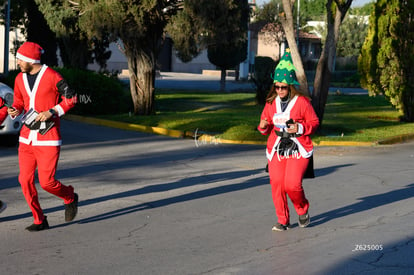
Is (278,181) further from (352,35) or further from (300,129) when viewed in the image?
(352,35)

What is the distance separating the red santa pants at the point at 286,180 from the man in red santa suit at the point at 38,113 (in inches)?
84.2

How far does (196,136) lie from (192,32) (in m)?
4.77

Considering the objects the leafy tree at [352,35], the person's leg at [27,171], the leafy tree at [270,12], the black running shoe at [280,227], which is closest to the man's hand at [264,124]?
the black running shoe at [280,227]

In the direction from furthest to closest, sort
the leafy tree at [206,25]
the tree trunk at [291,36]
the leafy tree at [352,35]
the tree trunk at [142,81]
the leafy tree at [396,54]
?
the leafy tree at [352,35]
the leafy tree at [396,54]
the tree trunk at [142,81]
the leafy tree at [206,25]
the tree trunk at [291,36]

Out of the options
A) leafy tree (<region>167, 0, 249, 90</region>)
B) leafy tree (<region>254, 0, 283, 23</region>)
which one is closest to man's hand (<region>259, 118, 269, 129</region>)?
leafy tree (<region>167, 0, 249, 90</region>)

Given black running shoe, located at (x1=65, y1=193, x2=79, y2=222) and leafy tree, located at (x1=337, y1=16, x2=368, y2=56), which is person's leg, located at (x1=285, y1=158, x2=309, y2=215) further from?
leafy tree, located at (x1=337, y1=16, x2=368, y2=56)

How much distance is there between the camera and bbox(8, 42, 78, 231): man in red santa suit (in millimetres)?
7844

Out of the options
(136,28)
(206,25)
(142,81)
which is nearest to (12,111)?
(136,28)

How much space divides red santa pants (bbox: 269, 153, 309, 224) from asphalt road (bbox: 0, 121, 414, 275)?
0.28 m

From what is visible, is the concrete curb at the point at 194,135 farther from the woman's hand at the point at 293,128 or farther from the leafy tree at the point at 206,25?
the woman's hand at the point at 293,128

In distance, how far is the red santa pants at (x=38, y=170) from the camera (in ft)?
25.8

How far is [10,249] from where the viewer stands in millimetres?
7188

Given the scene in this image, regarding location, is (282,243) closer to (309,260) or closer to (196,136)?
(309,260)

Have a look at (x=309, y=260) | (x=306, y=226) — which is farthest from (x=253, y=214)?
(x=309, y=260)
